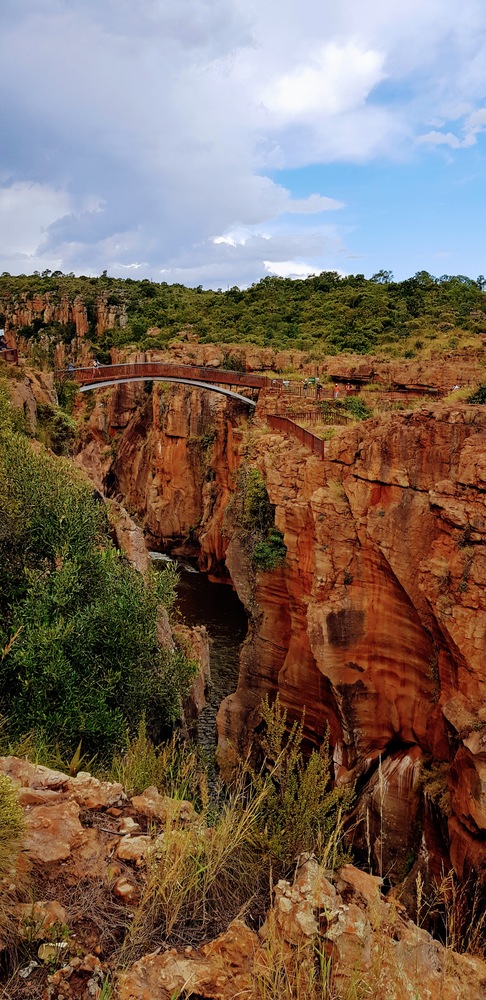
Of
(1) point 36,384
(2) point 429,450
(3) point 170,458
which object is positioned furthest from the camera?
(3) point 170,458

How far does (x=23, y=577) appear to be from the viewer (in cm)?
989

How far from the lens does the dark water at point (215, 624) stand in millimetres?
23680

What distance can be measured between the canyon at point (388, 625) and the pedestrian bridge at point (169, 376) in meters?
18.1

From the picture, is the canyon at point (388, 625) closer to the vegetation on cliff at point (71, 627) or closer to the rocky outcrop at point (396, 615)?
A: the rocky outcrop at point (396, 615)

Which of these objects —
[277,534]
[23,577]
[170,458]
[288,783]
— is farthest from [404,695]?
[170,458]

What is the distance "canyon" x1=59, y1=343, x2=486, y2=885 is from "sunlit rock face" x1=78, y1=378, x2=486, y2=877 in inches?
1.3

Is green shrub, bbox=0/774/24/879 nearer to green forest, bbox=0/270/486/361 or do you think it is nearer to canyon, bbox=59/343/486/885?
canyon, bbox=59/343/486/885

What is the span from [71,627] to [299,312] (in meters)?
48.5

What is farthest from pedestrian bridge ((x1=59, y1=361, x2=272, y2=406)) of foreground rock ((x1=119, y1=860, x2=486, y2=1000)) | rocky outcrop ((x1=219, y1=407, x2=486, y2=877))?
foreground rock ((x1=119, y1=860, x2=486, y2=1000))

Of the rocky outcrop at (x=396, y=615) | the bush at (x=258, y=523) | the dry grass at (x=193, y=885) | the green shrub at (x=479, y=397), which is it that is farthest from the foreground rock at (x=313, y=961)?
the green shrub at (x=479, y=397)

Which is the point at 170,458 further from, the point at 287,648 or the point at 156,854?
the point at 156,854

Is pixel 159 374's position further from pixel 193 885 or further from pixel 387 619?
pixel 193 885

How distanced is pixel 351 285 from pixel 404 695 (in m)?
52.7

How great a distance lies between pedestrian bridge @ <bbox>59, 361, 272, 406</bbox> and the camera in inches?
1438
